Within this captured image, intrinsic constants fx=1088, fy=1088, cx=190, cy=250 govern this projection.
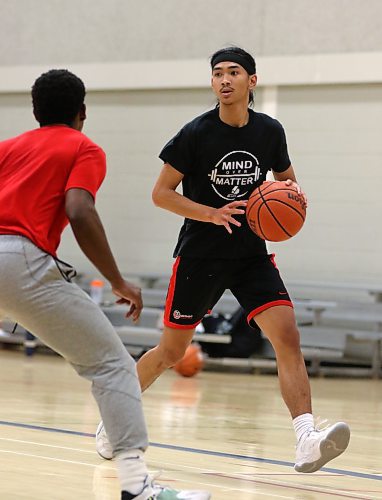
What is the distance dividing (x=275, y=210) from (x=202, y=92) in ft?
30.0

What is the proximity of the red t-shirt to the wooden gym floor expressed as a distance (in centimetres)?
109

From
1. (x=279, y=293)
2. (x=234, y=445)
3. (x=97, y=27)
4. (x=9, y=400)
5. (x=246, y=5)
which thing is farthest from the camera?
(x=97, y=27)

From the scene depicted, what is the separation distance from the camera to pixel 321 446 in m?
4.71

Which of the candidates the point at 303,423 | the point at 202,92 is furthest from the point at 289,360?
the point at 202,92

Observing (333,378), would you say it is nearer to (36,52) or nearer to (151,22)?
(151,22)

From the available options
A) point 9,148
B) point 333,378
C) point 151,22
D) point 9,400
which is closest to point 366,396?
point 333,378

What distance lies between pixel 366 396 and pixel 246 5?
221 inches

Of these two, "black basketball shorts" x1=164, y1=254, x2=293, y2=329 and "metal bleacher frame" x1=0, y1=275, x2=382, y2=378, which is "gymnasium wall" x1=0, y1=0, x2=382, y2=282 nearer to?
"metal bleacher frame" x1=0, y1=275, x2=382, y2=378

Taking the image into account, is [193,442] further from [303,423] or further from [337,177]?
[337,177]

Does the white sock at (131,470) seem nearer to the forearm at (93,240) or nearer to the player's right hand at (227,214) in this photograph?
the forearm at (93,240)

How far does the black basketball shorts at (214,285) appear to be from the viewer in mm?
5324

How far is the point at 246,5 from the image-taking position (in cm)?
1365

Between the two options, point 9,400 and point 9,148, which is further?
point 9,400

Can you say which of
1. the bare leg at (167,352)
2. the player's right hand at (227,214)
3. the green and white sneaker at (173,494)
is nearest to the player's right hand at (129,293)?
the green and white sneaker at (173,494)
